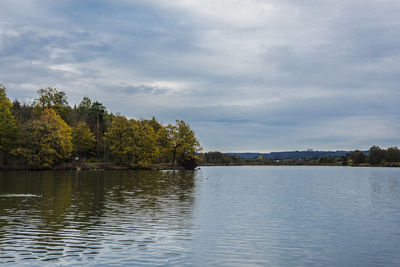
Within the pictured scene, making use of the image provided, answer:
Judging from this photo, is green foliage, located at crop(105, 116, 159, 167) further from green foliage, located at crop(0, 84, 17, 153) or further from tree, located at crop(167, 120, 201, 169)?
green foliage, located at crop(0, 84, 17, 153)

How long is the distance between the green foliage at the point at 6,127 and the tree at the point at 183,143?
5254cm

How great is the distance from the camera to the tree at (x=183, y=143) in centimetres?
13262

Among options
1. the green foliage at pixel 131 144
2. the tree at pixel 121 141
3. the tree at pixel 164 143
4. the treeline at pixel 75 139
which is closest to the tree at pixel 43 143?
the treeline at pixel 75 139

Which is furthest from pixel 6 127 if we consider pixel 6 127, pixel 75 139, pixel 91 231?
pixel 91 231

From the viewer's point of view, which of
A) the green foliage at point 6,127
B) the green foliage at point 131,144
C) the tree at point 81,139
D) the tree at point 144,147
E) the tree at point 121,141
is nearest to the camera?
the green foliage at point 6,127

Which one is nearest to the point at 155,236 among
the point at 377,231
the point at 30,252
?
the point at 30,252

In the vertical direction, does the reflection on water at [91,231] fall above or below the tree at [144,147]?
below

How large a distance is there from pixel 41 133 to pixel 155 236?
9084cm

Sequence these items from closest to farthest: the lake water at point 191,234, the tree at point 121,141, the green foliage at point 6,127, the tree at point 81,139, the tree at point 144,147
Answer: the lake water at point 191,234 < the green foliage at point 6,127 < the tree at point 81,139 < the tree at point 121,141 < the tree at point 144,147

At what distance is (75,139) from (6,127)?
86.6 feet

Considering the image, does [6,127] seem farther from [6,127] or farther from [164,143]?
[164,143]

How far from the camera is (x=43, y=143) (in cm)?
9919

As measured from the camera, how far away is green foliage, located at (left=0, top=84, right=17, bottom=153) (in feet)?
311

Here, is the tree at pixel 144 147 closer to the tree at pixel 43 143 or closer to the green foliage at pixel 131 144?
the green foliage at pixel 131 144
